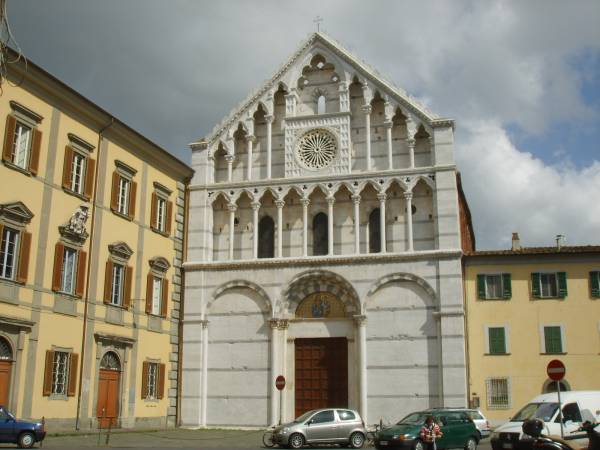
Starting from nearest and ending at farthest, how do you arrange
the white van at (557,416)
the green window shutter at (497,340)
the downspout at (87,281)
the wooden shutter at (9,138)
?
the white van at (557,416) < the wooden shutter at (9,138) < the downspout at (87,281) < the green window shutter at (497,340)

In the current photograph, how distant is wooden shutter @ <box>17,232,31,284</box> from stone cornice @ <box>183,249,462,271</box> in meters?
11.2

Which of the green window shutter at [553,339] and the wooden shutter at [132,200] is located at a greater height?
the wooden shutter at [132,200]

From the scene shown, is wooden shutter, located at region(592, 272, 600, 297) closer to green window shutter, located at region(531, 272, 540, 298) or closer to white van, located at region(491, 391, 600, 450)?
green window shutter, located at region(531, 272, 540, 298)

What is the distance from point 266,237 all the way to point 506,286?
38.0 feet

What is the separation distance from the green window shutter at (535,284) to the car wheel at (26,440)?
21441 mm

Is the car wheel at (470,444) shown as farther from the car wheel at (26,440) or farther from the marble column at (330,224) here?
the car wheel at (26,440)

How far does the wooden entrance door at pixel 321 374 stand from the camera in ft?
108

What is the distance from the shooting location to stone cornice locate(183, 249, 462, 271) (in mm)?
32406

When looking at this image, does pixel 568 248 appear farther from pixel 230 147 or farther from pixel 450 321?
pixel 230 147

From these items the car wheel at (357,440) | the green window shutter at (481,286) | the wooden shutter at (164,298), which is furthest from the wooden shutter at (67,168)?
the green window shutter at (481,286)

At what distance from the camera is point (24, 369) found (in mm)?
24000

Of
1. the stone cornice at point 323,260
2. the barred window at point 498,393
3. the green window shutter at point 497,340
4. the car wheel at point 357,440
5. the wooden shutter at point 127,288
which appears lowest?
the car wheel at point 357,440

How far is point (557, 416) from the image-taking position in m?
20.0

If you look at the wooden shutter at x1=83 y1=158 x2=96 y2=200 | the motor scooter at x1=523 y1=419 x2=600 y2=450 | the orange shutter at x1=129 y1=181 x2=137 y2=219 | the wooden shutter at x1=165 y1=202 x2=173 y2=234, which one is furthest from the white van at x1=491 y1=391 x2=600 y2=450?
the wooden shutter at x1=165 y1=202 x2=173 y2=234
